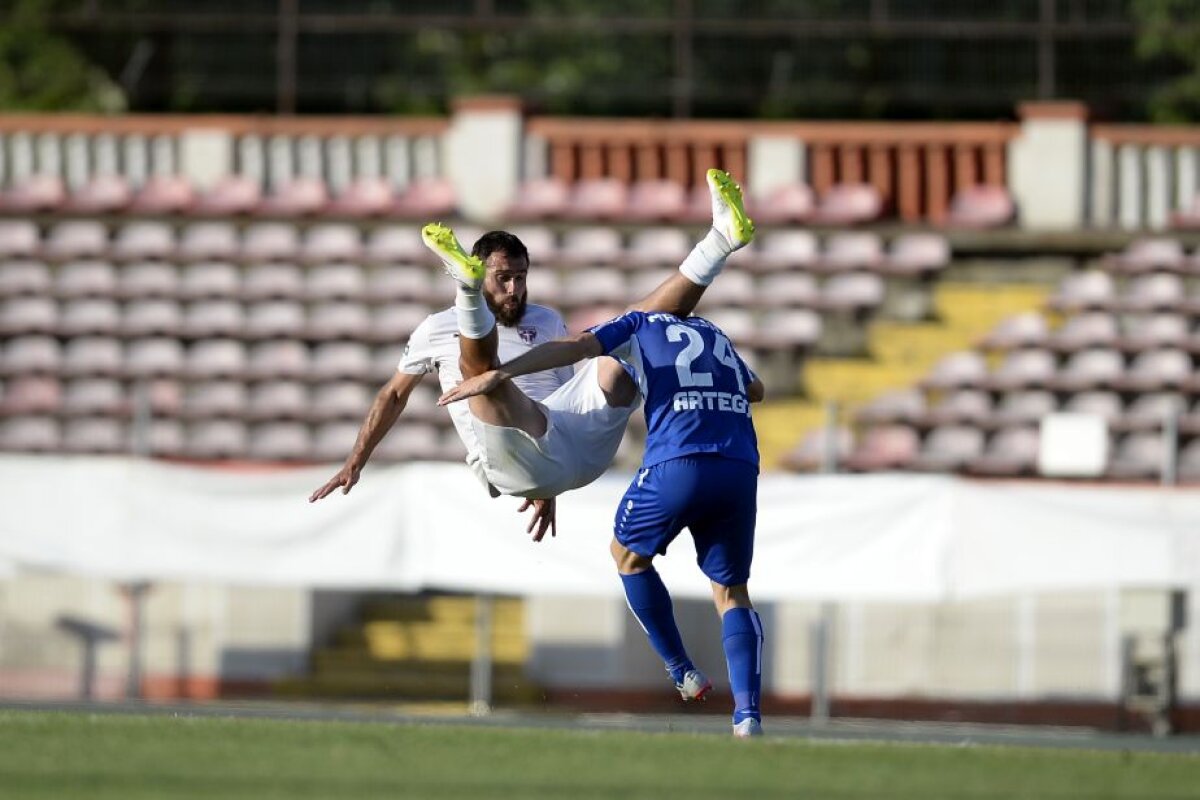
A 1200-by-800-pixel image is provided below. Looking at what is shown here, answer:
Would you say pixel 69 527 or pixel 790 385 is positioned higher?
pixel 790 385

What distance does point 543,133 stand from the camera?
995 inches

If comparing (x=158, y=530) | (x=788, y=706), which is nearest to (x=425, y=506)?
(x=158, y=530)

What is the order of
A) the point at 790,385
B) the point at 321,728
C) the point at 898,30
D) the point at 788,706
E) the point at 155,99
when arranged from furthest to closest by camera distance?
the point at 155,99
the point at 898,30
the point at 790,385
the point at 788,706
the point at 321,728

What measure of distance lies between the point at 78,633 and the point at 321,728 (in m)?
9.87

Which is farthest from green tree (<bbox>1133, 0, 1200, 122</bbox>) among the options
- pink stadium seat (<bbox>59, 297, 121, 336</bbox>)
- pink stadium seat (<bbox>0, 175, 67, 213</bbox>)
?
pink stadium seat (<bbox>0, 175, 67, 213</bbox>)

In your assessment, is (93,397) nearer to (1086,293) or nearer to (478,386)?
(1086,293)

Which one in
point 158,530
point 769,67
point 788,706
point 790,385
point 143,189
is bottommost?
point 788,706

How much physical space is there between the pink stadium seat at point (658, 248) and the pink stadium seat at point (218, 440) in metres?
4.17

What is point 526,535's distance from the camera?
17.0 metres

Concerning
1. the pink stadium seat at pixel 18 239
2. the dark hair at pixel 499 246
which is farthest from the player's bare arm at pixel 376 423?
the pink stadium seat at pixel 18 239

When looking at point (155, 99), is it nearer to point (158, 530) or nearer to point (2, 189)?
point (2, 189)

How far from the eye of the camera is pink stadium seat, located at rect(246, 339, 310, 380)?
23203mm

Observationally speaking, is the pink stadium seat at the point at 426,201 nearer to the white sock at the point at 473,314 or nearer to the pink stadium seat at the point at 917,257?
the pink stadium seat at the point at 917,257

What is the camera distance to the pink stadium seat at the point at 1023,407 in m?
21.4
